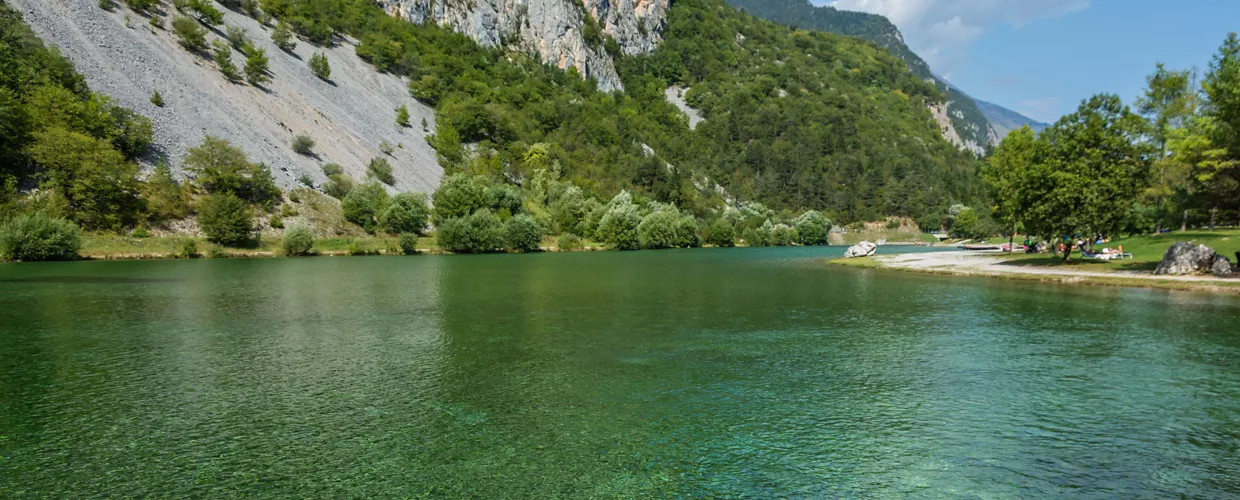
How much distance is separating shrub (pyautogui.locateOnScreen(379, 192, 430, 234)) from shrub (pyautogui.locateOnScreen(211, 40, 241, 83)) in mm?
39884

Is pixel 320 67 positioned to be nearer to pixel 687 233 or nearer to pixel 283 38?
pixel 283 38

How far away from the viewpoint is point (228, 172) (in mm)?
81375

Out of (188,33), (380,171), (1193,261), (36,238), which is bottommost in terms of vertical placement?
(1193,261)

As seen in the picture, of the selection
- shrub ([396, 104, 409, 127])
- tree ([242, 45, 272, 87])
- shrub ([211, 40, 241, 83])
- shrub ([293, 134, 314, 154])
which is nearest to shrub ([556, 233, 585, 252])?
shrub ([293, 134, 314, 154])

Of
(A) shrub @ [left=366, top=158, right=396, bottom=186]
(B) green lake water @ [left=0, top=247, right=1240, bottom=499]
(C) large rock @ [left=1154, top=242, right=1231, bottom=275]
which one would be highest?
(A) shrub @ [left=366, top=158, right=396, bottom=186]

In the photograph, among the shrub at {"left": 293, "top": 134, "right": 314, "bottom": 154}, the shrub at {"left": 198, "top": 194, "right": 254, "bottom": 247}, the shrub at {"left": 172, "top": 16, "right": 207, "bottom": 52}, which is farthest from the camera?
the shrub at {"left": 172, "top": 16, "right": 207, "bottom": 52}

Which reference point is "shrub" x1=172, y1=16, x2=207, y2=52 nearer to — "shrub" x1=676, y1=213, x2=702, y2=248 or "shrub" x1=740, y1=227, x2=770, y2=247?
"shrub" x1=676, y1=213, x2=702, y2=248

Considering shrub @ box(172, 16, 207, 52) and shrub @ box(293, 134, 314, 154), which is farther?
shrub @ box(172, 16, 207, 52)

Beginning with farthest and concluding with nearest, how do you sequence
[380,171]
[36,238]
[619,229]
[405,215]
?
[619,229] < [380,171] < [405,215] < [36,238]

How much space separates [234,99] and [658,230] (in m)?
76.8

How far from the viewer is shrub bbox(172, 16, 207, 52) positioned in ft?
339

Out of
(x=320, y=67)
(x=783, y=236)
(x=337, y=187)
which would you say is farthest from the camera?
(x=783, y=236)

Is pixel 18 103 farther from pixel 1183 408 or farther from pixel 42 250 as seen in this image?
pixel 1183 408

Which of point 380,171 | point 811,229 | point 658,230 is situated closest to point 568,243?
point 658,230
